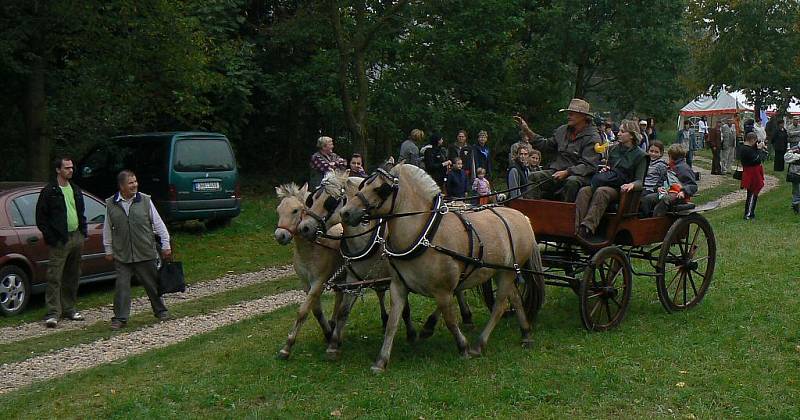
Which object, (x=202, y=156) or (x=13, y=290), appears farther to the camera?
(x=202, y=156)

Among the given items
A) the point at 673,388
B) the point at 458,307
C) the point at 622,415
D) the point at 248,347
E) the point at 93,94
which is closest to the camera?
the point at 622,415

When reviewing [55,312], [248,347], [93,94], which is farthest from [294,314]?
[93,94]

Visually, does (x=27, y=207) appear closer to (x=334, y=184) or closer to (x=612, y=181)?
(x=334, y=184)

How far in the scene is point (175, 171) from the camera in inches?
714

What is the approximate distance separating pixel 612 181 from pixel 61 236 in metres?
6.82

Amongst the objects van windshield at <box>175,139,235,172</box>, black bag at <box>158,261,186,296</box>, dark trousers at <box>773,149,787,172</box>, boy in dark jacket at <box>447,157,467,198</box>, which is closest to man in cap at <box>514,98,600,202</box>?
black bag at <box>158,261,186,296</box>

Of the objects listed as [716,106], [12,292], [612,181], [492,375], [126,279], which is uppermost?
[716,106]

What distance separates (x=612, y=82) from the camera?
95.5 ft

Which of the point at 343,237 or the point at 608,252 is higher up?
the point at 343,237

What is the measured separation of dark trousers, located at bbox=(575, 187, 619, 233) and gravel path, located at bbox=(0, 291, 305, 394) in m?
4.76

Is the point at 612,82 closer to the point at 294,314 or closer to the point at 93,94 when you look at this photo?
the point at 93,94

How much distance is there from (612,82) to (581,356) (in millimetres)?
21606

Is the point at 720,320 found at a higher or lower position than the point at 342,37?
lower

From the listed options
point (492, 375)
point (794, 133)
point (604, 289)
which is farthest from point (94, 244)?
point (794, 133)
